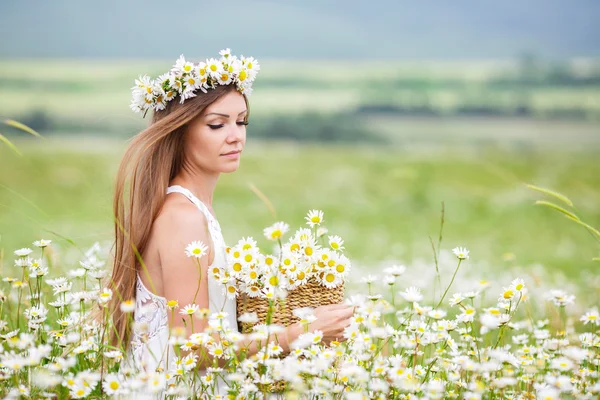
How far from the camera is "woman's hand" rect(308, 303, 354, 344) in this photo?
3.46 meters

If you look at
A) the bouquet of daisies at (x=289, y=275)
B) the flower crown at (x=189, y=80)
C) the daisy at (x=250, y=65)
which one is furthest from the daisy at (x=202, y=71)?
the bouquet of daisies at (x=289, y=275)

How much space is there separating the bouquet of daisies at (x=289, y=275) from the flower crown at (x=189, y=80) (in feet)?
3.45

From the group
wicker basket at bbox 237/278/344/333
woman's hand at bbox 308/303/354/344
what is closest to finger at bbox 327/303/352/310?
woman's hand at bbox 308/303/354/344

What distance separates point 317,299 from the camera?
363cm

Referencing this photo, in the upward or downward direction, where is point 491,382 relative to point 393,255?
downward

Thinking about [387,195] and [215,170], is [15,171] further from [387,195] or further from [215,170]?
[215,170]

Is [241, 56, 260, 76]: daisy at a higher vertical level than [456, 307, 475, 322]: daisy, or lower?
higher

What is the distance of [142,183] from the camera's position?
4016 millimetres

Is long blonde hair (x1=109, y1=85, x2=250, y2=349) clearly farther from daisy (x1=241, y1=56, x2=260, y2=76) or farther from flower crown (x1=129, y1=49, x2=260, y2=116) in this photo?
daisy (x1=241, y1=56, x2=260, y2=76)

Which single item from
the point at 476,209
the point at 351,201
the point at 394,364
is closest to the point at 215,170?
the point at 394,364

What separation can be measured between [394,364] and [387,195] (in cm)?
1904

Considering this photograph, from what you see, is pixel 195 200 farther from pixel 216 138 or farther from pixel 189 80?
pixel 189 80

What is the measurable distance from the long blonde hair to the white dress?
8 centimetres

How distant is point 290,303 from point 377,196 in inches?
749
